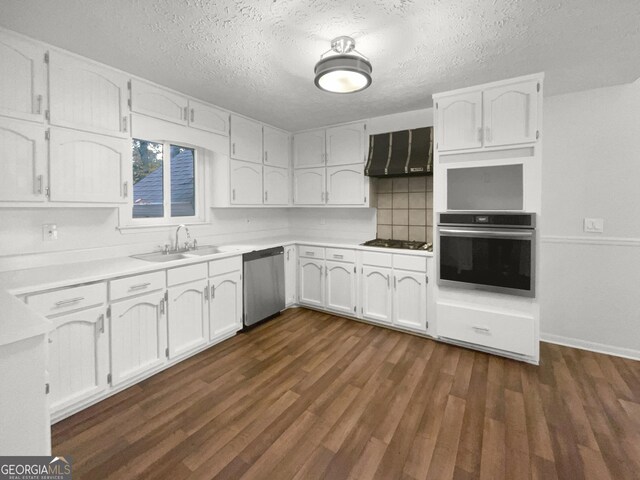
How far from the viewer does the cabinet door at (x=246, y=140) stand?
135 inches

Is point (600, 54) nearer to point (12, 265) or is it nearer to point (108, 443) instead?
point (108, 443)

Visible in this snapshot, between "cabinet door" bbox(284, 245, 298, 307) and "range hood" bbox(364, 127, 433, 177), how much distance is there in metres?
1.36

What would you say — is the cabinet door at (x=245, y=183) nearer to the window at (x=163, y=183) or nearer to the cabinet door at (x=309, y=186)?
the window at (x=163, y=183)

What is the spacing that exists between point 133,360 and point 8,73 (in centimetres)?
201

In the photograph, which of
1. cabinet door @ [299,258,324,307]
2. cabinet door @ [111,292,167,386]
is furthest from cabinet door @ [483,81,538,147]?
cabinet door @ [111,292,167,386]

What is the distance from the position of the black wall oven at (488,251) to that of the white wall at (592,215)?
0.70 m

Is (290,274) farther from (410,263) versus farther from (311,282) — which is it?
(410,263)

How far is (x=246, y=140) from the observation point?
359 cm

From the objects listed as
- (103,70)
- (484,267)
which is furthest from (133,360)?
(484,267)

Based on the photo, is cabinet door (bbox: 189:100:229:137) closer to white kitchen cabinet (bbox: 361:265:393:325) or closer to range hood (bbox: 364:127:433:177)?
range hood (bbox: 364:127:433:177)

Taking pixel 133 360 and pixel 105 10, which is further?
pixel 133 360

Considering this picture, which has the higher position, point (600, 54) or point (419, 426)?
point (600, 54)

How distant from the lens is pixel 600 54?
2.15 metres

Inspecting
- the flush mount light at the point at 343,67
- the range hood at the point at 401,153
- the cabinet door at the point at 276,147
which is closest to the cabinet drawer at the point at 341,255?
the range hood at the point at 401,153
